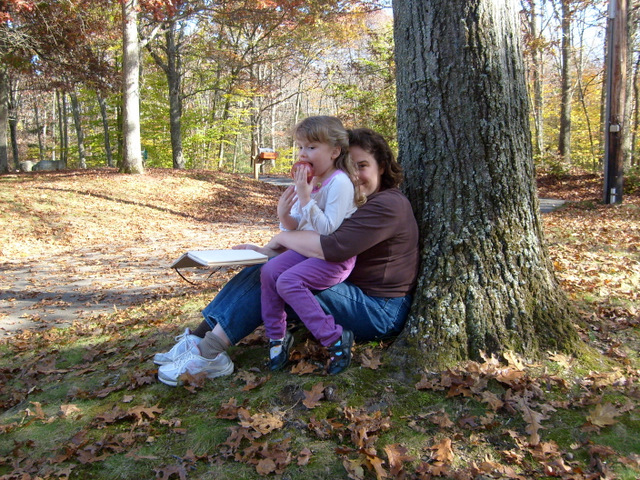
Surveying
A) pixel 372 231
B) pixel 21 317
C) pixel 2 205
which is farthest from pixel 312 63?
pixel 372 231

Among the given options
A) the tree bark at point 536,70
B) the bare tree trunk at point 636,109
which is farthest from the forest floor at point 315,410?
the bare tree trunk at point 636,109

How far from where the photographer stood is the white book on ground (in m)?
2.89

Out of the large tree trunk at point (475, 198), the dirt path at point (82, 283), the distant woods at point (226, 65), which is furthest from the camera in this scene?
the distant woods at point (226, 65)

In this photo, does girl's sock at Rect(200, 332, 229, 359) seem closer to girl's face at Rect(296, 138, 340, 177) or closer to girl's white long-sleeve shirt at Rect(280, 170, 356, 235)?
girl's white long-sleeve shirt at Rect(280, 170, 356, 235)

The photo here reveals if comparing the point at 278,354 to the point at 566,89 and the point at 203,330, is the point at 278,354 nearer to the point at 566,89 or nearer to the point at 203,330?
the point at 203,330

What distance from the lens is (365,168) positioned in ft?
10.6

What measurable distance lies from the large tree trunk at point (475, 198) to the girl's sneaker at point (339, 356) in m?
0.31

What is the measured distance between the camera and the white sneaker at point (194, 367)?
3150mm

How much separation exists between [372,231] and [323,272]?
384 mm

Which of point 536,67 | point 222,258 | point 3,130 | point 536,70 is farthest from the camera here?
point 536,67

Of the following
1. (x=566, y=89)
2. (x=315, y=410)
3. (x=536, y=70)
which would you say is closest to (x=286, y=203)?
(x=315, y=410)

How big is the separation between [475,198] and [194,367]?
2.08 m

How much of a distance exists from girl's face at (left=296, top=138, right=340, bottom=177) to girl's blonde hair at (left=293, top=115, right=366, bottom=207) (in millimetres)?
24

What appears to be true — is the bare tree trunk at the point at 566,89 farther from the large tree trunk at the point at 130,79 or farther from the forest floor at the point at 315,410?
the forest floor at the point at 315,410
